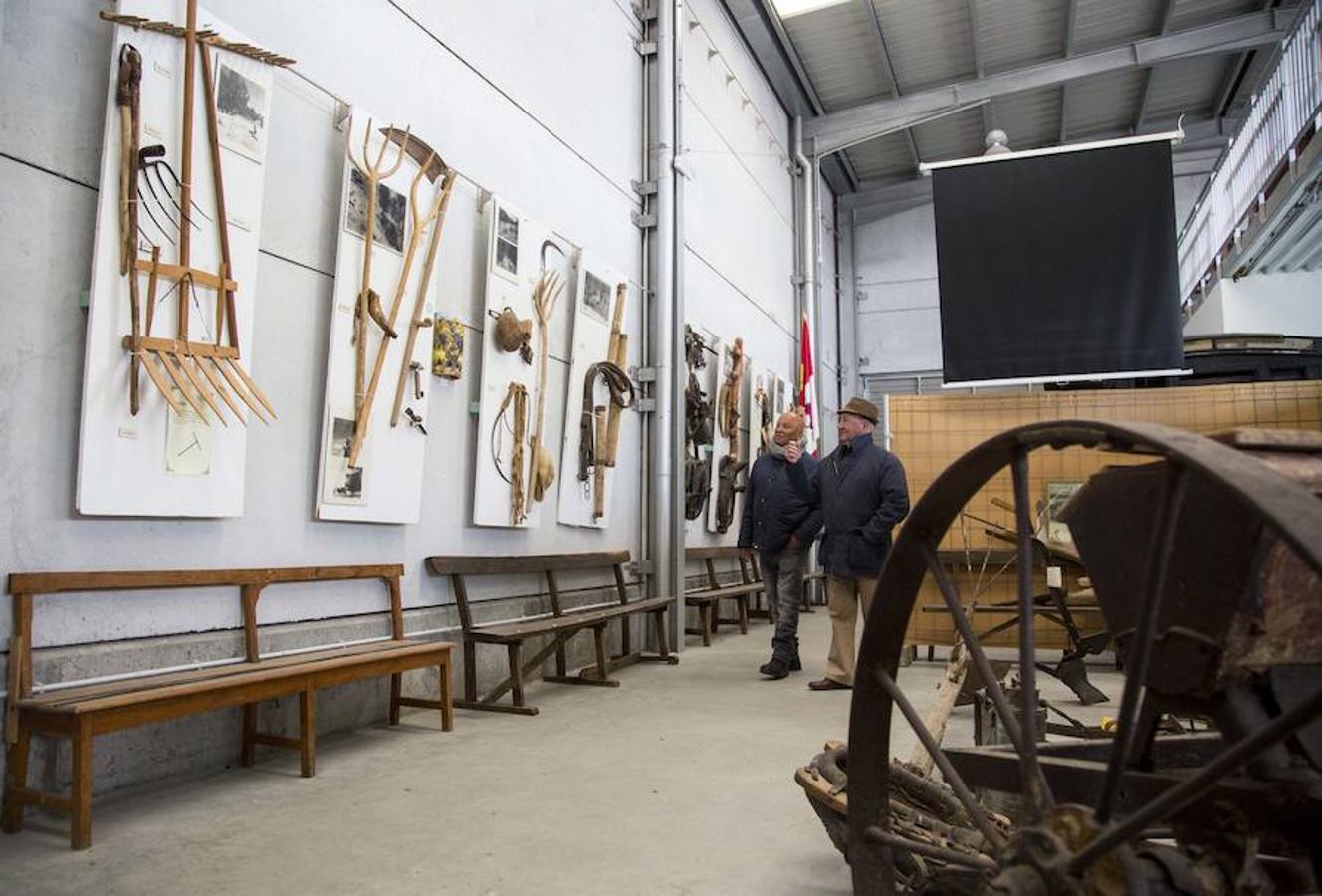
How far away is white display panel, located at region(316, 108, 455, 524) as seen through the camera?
3838mm

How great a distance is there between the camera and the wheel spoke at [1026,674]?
4.05 feet

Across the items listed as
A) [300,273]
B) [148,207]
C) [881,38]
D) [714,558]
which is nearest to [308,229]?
[300,273]

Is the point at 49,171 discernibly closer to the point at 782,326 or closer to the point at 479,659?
the point at 479,659

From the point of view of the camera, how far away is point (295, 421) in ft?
12.2

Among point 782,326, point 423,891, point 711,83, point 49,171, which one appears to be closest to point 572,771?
point 423,891

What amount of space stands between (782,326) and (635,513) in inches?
197

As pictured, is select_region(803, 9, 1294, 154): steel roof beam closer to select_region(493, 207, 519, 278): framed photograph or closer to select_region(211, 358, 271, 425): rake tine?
select_region(493, 207, 519, 278): framed photograph

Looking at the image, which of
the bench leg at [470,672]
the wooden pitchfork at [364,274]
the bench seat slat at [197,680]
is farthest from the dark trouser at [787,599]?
the wooden pitchfork at [364,274]

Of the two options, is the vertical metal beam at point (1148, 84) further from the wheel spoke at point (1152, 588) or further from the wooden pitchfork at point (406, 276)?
the wheel spoke at point (1152, 588)

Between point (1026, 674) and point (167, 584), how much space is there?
2857 millimetres

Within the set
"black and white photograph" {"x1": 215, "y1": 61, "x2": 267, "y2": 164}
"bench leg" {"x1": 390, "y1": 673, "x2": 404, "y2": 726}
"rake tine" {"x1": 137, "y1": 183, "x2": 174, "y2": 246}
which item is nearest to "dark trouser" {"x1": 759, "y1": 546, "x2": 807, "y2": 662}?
"bench leg" {"x1": 390, "y1": 673, "x2": 404, "y2": 726}

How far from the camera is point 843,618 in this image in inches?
203

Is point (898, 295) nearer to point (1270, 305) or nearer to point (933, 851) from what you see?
point (1270, 305)

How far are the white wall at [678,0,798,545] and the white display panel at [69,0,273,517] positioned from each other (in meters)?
4.41
